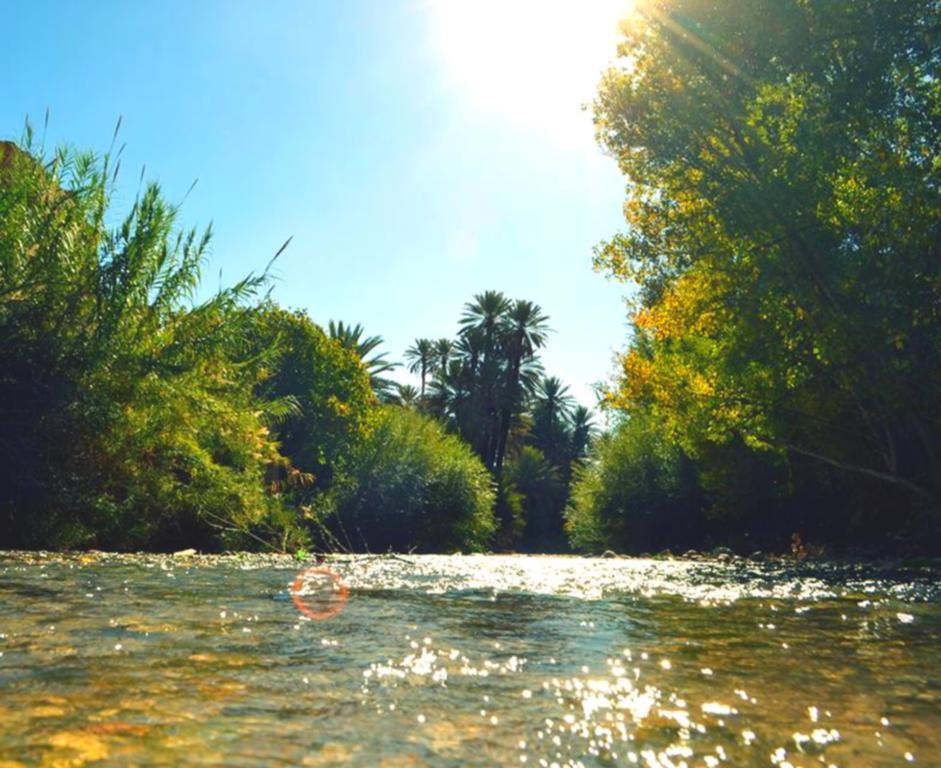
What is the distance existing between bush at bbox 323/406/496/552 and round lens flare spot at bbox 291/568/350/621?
24.6m

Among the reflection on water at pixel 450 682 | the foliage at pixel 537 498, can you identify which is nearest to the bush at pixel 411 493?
the foliage at pixel 537 498

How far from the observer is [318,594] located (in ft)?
22.9

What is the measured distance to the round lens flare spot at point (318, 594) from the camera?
18.7 ft

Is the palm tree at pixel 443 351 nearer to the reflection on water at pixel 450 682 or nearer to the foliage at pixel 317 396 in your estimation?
the foliage at pixel 317 396

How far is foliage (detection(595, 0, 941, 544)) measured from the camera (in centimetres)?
1460

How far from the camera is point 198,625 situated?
4.76 m

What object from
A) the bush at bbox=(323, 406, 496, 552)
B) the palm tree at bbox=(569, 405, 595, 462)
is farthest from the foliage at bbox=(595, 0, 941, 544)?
the palm tree at bbox=(569, 405, 595, 462)

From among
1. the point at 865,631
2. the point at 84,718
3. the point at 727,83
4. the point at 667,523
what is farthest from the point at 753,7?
→ the point at 667,523

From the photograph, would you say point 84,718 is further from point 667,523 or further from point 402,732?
point 667,523

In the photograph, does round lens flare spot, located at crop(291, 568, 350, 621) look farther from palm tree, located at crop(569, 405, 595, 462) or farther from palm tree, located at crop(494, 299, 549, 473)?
palm tree, located at crop(569, 405, 595, 462)

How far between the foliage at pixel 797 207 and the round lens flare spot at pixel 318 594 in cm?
1120

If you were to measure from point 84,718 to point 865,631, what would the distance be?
4.91 meters

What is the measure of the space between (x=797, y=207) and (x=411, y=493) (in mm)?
24096

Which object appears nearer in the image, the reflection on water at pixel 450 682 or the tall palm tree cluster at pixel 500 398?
the reflection on water at pixel 450 682
